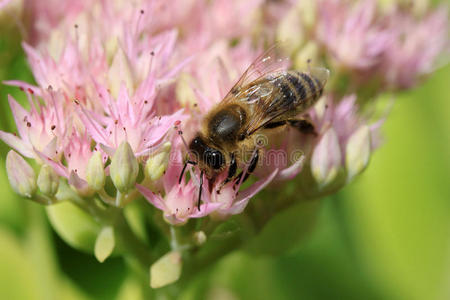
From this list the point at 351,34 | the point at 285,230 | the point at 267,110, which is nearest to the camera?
the point at 267,110

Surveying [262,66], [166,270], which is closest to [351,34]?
[262,66]

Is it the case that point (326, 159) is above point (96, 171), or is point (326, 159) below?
below

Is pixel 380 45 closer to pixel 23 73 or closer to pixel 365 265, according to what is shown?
Result: pixel 365 265

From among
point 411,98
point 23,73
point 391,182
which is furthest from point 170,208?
point 411,98

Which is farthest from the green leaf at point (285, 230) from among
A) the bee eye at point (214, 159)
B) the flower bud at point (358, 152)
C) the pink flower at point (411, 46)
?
the pink flower at point (411, 46)

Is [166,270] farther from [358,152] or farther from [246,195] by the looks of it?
[358,152]

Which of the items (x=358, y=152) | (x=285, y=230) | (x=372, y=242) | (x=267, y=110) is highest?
(x=267, y=110)

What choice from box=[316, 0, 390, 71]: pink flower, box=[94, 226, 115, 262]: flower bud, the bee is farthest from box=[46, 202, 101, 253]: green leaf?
box=[316, 0, 390, 71]: pink flower
